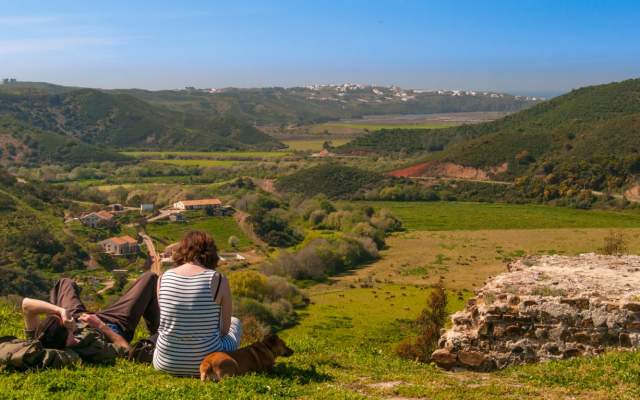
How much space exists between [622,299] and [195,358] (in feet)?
21.9

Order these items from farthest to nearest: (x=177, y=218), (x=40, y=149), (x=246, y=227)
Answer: (x=40, y=149)
(x=177, y=218)
(x=246, y=227)

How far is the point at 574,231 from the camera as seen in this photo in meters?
60.6

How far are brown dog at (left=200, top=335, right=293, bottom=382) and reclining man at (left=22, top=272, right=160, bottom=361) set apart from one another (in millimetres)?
1287

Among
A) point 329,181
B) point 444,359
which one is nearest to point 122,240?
point 444,359

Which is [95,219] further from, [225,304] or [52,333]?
[225,304]

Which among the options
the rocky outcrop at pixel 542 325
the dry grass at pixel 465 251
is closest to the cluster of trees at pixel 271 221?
the dry grass at pixel 465 251

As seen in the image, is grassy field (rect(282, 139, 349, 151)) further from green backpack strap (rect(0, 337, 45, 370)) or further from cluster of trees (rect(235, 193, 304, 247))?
green backpack strap (rect(0, 337, 45, 370))

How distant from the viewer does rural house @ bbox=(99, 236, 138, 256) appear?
50812 millimetres

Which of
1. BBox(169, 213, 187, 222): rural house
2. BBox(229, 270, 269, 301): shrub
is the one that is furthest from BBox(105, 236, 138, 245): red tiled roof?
BBox(229, 270, 269, 301): shrub

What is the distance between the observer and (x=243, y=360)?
7496mm

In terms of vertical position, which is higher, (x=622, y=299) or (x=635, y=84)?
(x=635, y=84)

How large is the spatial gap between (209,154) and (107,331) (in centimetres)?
14376

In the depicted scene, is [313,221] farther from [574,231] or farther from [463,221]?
[574,231]

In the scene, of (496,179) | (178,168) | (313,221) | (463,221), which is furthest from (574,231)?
(178,168)
